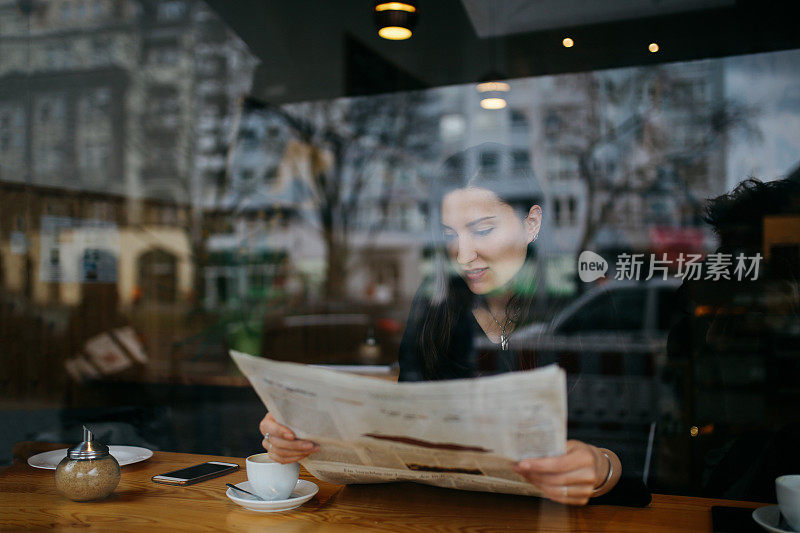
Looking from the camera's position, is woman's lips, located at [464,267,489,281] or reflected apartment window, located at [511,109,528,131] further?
reflected apartment window, located at [511,109,528,131]

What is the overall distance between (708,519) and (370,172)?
740cm

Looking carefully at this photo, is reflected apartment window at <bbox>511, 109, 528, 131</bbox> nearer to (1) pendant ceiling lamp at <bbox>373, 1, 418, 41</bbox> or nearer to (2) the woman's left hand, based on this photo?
(1) pendant ceiling lamp at <bbox>373, 1, 418, 41</bbox>

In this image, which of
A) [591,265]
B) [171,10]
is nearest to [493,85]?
[591,265]

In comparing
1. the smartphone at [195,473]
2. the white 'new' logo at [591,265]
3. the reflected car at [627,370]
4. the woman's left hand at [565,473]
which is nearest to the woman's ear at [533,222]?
the woman's left hand at [565,473]

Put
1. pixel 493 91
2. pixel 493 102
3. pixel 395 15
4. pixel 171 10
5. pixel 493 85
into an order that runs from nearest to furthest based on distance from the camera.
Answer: pixel 395 15
pixel 493 85
pixel 493 91
pixel 493 102
pixel 171 10

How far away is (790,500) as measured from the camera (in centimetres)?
93

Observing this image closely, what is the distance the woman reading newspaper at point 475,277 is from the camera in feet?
4.47

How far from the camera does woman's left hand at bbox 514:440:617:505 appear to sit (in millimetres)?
904

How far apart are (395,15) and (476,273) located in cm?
188

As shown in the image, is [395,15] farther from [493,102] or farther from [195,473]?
[493,102]

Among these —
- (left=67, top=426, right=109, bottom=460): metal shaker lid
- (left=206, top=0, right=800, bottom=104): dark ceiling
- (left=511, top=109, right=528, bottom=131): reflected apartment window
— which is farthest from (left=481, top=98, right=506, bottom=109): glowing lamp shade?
(left=67, top=426, right=109, bottom=460): metal shaker lid

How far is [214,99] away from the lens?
7.09 meters

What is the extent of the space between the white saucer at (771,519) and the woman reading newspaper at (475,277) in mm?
477

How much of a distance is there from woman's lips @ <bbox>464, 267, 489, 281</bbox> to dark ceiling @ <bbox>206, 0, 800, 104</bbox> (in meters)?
2.39
